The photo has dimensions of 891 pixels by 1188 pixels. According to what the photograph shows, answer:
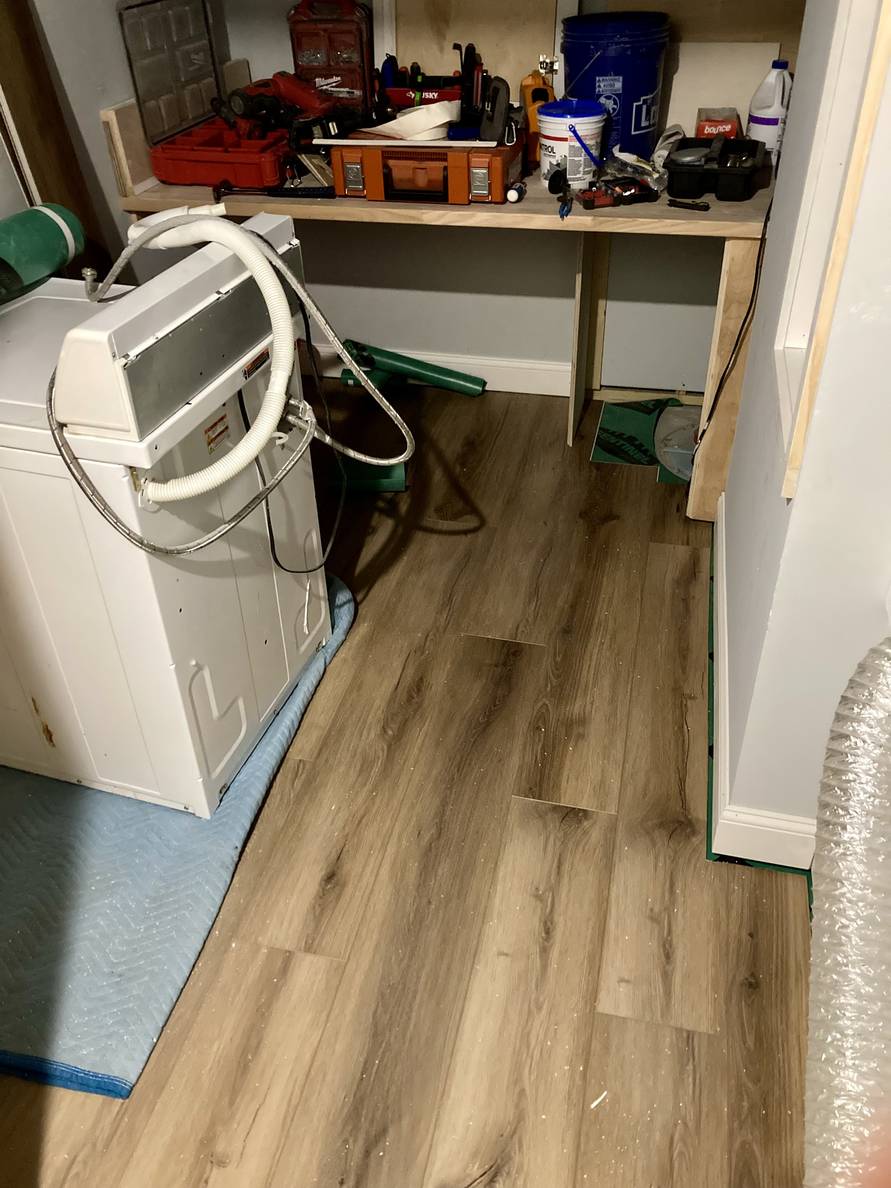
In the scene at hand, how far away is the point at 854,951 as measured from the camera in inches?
39.2

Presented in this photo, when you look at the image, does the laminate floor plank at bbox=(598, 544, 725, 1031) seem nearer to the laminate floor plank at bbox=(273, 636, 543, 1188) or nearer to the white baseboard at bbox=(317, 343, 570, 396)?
the laminate floor plank at bbox=(273, 636, 543, 1188)

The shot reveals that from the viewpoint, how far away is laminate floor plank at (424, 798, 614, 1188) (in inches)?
47.6

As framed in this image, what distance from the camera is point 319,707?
1861mm

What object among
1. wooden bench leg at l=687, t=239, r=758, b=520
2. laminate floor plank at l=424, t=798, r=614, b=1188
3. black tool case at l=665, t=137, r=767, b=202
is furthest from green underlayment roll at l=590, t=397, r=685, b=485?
laminate floor plank at l=424, t=798, r=614, b=1188

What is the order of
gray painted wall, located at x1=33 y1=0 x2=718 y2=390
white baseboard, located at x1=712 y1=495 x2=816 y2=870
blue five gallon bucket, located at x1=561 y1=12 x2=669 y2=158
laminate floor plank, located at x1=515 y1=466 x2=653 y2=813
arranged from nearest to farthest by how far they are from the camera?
white baseboard, located at x1=712 y1=495 x2=816 y2=870
laminate floor plank, located at x1=515 y1=466 x2=653 y2=813
blue five gallon bucket, located at x1=561 y1=12 x2=669 y2=158
gray painted wall, located at x1=33 y1=0 x2=718 y2=390

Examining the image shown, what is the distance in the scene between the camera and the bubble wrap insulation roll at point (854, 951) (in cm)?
90

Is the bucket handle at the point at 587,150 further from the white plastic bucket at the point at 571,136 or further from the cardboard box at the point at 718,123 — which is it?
the cardboard box at the point at 718,123

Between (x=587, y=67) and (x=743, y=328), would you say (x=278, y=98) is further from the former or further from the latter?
(x=743, y=328)

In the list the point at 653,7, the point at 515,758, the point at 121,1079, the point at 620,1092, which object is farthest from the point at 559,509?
the point at 121,1079

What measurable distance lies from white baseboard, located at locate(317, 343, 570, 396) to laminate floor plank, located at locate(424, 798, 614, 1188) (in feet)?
5.20

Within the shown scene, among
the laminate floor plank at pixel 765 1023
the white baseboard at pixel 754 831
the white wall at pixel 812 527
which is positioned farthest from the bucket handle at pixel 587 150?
the laminate floor plank at pixel 765 1023

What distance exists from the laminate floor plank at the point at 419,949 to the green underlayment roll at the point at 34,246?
1024 millimetres

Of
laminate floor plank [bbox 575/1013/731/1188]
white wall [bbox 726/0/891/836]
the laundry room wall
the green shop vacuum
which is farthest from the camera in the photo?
the green shop vacuum

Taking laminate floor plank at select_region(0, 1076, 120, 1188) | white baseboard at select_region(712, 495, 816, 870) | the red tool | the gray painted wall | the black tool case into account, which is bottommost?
laminate floor plank at select_region(0, 1076, 120, 1188)
